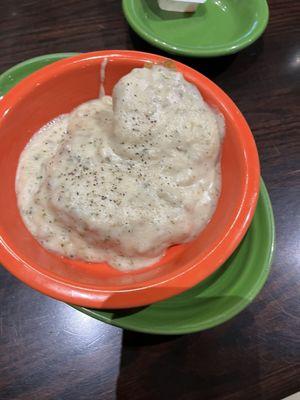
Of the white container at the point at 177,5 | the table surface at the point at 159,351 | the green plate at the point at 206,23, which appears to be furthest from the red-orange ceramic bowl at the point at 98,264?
the white container at the point at 177,5

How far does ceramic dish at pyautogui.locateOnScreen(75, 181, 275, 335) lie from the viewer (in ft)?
2.56

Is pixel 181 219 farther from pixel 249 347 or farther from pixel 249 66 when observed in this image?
pixel 249 66

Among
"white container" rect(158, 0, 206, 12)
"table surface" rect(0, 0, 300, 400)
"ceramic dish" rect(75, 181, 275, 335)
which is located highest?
"white container" rect(158, 0, 206, 12)

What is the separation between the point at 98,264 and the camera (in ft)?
2.70

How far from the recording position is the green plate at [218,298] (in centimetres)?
78

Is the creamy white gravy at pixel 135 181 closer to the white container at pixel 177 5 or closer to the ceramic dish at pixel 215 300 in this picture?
the ceramic dish at pixel 215 300

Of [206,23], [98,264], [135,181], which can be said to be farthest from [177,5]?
[98,264]

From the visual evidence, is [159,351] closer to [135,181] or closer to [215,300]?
[215,300]

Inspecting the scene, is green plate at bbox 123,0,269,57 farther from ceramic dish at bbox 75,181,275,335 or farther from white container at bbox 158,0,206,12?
ceramic dish at bbox 75,181,275,335

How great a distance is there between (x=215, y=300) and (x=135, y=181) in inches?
11.3

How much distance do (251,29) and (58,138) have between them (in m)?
0.65

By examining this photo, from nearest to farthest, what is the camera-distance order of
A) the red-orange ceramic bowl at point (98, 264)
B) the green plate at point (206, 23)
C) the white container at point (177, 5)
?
the red-orange ceramic bowl at point (98, 264) → the green plate at point (206, 23) → the white container at point (177, 5)

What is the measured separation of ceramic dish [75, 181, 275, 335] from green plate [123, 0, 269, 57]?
0.54m

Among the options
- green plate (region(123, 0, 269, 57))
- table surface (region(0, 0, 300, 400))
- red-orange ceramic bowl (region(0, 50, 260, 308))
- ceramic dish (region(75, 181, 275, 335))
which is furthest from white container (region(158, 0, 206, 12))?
ceramic dish (region(75, 181, 275, 335))
